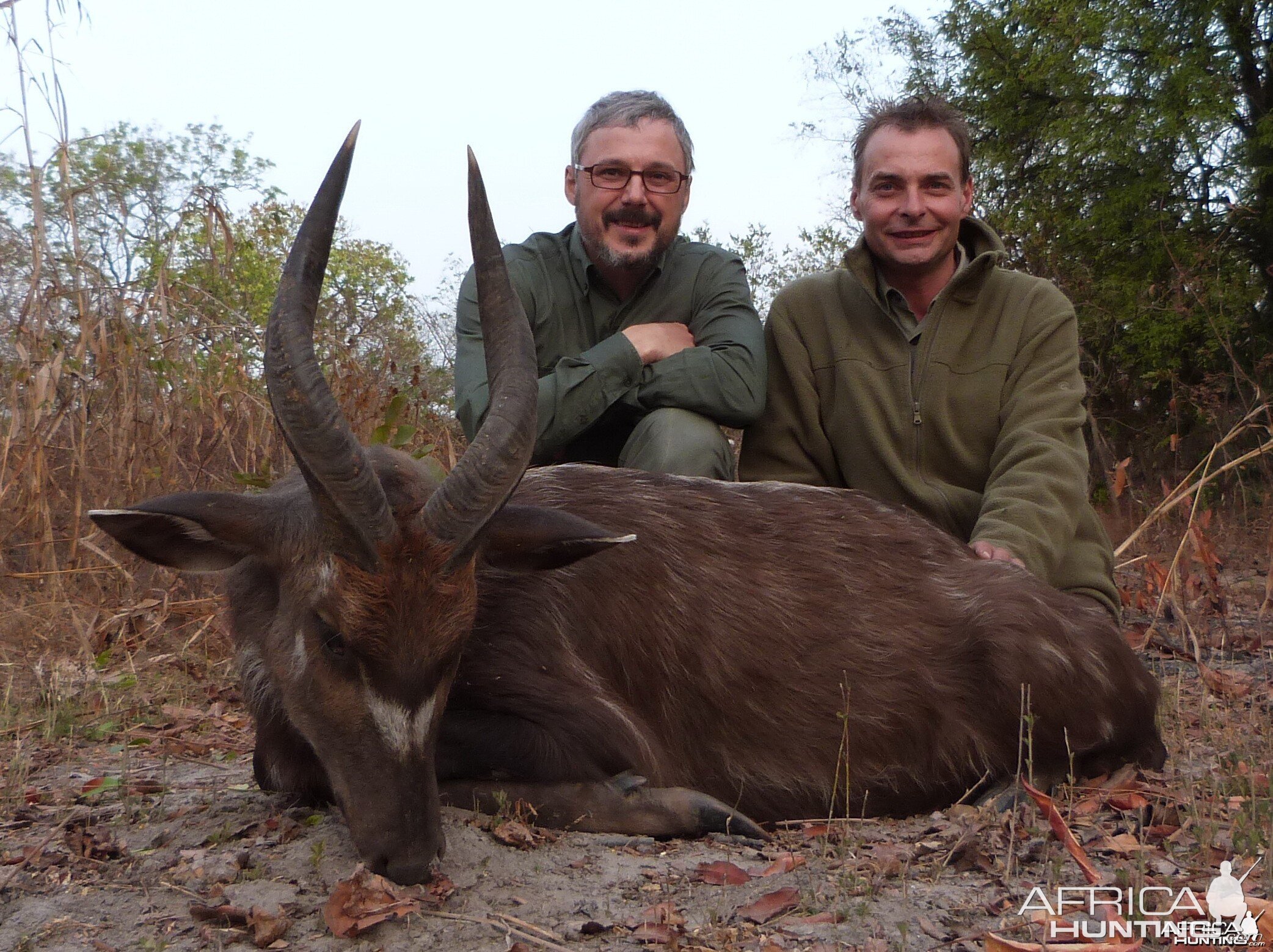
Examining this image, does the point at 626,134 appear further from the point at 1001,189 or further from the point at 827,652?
the point at 1001,189

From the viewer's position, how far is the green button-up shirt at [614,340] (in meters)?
5.37

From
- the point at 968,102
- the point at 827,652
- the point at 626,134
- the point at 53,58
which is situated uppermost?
the point at 968,102

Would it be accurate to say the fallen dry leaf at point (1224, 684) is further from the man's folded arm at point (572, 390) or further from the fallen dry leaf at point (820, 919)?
the fallen dry leaf at point (820, 919)

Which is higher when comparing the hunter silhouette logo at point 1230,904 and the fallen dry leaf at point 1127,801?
the hunter silhouette logo at point 1230,904

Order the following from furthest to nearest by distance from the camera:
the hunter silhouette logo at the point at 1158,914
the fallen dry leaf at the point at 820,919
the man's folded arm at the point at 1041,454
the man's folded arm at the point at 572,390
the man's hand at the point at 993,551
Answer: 1. the man's folded arm at the point at 572,390
2. the man's folded arm at the point at 1041,454
3. the man's hand at the point at 993,551
4. the fallen dry leaf at the point at 820,919
5. the hunter silhouette logo at the point at 1158,914

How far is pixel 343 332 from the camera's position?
7973 mm

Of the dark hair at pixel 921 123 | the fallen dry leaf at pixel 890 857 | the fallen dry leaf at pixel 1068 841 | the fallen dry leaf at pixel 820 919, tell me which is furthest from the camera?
the dark hair at pixel 921 123

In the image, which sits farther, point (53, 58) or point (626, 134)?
point (53, 58)

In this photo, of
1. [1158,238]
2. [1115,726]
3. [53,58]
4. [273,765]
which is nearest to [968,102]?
[1158,238]

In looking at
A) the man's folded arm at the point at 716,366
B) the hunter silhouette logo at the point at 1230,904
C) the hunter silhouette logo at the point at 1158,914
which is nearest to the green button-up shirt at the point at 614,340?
the man's folded arm at the point at 716,366

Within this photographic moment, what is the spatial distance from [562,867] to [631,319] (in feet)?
10.8

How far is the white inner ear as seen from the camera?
10.2 ft

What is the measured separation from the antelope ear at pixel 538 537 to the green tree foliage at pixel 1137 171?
12.8m

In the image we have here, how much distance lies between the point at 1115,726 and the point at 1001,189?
46.5ft
